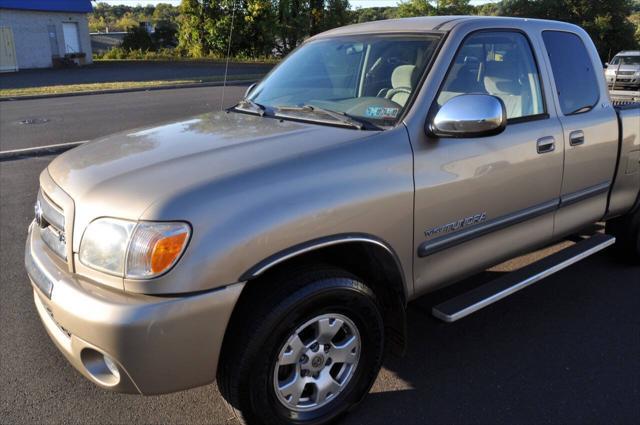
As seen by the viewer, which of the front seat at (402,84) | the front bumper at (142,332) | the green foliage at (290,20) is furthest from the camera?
the green foliage at (290,20)

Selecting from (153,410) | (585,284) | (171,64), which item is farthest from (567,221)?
(171,64)

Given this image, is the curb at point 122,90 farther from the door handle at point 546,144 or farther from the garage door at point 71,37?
the door handle at point 546,144

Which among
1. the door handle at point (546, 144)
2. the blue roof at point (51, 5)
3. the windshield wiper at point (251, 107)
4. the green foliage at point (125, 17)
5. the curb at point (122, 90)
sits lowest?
the curb at point (122, 90)

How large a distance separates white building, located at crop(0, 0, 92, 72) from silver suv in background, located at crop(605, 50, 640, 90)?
25.9m

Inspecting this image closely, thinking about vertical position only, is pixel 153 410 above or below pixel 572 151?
below

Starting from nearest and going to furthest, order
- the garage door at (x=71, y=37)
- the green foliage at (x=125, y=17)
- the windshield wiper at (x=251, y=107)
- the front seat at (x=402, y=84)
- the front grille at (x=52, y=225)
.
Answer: the front grille at (x=52, y=225) < the front seat at (x=402, y=84) < the windshield wiper at (x=251, y=107) < the garage door at (x=71, y=37) < the green foliage at (x=125, y=17)

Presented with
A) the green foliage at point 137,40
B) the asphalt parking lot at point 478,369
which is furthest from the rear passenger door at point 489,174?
the green foliage at point 137,40

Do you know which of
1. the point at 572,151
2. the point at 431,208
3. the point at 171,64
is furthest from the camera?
the point at 171,64

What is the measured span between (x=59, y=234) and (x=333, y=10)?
37.9 m

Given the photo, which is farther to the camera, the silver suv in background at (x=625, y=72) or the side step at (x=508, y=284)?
the silver suv in background at (x=625, y=72)

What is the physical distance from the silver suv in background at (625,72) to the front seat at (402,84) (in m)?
18.9

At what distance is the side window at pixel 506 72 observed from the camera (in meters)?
3.37

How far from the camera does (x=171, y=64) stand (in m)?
31.8

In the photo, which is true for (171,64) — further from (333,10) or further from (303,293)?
(303,293)
